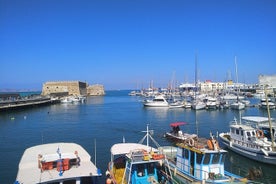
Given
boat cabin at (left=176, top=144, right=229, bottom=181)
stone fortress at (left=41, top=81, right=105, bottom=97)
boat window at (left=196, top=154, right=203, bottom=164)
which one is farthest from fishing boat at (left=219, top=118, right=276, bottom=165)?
stone fortress at (left=41, top=81, right=105, bottom=97)

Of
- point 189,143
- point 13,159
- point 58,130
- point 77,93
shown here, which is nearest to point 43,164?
point 189,143

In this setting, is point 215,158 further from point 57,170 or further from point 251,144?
point 251,144

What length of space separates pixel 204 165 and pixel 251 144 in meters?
11.8

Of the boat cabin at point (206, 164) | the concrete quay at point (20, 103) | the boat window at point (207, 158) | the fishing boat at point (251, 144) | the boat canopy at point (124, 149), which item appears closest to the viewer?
the boat cabin at point (206, 164)

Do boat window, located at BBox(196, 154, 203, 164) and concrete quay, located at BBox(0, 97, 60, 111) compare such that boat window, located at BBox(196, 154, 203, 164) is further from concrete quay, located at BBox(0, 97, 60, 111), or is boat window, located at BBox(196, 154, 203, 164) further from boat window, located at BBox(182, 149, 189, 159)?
concrete quay, located at BBox(0, 97, 60, 111)

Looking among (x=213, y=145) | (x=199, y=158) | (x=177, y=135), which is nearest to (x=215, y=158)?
(x=213, y=145)

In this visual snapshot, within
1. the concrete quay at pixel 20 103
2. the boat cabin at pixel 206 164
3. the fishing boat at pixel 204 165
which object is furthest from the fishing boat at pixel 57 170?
the concrete quay at pixel 20 103

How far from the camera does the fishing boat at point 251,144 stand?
25.5 m

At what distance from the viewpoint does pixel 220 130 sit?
47844 mm

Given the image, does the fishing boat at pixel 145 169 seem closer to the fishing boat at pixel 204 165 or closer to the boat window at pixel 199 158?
the fishing boat at pixel 204 165

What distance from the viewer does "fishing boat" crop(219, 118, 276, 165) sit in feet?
83.8

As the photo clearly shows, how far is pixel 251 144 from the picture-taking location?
27750 millimetres

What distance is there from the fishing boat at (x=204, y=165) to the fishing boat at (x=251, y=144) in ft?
29.3

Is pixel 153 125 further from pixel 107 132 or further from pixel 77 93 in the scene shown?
pixel 77 93
